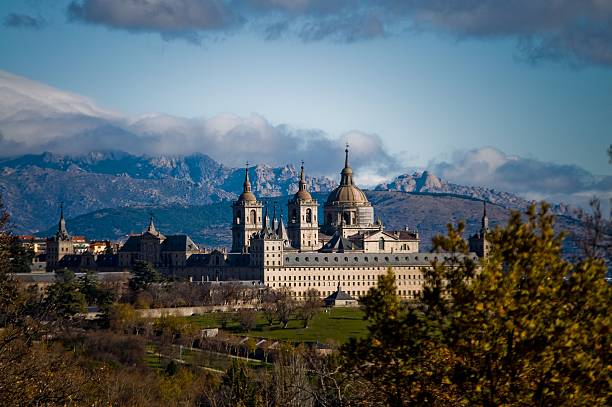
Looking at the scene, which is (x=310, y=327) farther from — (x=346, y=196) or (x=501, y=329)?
(x=501, y=329)

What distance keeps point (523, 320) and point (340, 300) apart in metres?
120

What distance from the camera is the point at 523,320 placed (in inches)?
819

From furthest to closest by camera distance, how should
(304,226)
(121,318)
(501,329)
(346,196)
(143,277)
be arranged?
(346,196)
(304,226)
(143,277)
(121,318)
(501,329)

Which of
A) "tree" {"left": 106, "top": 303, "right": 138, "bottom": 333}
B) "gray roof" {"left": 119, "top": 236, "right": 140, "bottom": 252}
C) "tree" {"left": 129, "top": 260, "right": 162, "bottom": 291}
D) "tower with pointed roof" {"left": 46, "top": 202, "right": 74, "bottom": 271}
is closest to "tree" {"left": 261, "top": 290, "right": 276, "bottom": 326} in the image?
"tree" {"left": 129, "top": 260, "right": 162, "bottom": 291}

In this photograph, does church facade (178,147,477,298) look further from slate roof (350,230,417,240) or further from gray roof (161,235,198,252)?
gray roof (161,235,198,252)

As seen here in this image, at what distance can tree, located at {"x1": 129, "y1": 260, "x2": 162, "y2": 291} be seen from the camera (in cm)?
12938

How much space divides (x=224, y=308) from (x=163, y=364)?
153 ft

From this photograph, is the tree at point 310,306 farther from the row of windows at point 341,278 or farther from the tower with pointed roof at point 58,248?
the tower with pointed roof at point 58,248

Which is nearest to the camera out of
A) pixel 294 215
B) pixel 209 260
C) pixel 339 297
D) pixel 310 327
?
pixel 310 327

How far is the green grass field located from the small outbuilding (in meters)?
13.2

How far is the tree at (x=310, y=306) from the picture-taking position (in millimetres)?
115250

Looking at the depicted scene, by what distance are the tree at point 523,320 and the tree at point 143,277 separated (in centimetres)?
10832

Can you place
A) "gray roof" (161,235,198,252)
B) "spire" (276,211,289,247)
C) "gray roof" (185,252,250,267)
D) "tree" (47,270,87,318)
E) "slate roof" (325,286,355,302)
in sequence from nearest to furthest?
1. "tree" (47,270,87,318)
2. "slate roof" (325,286,355,302)
3. "gray roof" (185,252,250,267)
4. "spire" (276,211,289,247)
5. "gray roof" (161,235,198,252)

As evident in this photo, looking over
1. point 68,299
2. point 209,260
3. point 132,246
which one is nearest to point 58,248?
point 132,246
